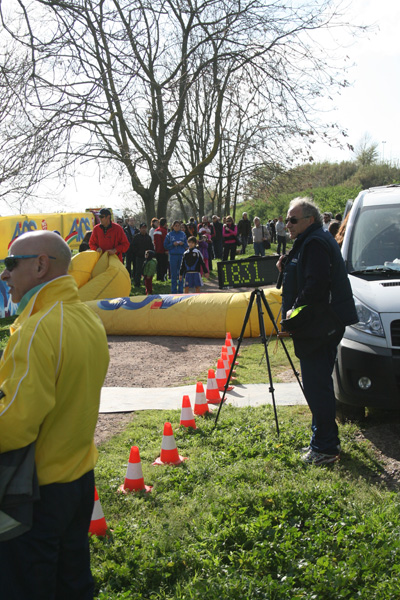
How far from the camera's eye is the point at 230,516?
3.84 m

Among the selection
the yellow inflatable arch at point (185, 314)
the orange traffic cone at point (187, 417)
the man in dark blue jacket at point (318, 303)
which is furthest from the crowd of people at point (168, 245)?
the man in dark blue jacket at point (318, 303)

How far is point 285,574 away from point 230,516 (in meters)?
0.68

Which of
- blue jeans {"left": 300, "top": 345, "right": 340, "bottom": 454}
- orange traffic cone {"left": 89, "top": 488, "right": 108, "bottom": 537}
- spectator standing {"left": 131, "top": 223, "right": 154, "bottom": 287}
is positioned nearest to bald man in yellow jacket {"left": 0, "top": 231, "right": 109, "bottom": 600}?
orange traffic cone {"left": 89, "top": 488, "right": 108, "bottom": 537}

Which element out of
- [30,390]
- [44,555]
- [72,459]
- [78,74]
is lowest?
[44,555]

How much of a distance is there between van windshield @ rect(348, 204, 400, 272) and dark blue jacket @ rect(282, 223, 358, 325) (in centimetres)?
133

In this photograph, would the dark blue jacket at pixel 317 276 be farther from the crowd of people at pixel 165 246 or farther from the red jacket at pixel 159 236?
the red jacket at pixel 159 236

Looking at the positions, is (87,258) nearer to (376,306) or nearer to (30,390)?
(376,306)

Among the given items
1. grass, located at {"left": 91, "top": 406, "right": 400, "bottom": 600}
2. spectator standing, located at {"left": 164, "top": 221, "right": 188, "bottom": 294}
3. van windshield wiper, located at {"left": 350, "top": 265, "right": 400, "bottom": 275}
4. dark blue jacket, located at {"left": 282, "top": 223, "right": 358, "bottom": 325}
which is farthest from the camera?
spectator standing, located at {"left": 164, "top": 221, "right": 188, "bottom": 294}

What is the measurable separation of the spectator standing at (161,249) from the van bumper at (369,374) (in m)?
13.4

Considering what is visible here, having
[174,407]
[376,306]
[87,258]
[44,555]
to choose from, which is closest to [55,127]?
[87,258]

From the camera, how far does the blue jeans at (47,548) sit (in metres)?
2.19

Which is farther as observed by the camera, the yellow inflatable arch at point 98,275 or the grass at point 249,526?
the yellow inflatable arch at point 98,275

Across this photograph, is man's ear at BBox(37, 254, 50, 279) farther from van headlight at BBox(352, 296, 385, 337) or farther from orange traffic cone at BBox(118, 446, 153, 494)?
van headlight at BBox(352, 296, 385, 337)

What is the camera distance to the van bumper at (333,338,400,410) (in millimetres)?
4945
